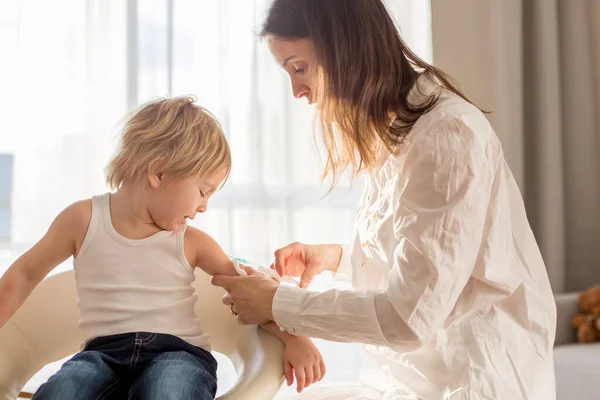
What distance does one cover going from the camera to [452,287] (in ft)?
3.77

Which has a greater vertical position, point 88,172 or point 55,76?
point 55,76

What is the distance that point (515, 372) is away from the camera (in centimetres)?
121

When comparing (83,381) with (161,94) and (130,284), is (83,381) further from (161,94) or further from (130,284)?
(161,94)

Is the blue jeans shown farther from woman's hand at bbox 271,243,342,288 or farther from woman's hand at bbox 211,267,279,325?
woman's hand at bbox 271,243,342,288

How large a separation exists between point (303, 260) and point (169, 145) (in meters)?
0.45

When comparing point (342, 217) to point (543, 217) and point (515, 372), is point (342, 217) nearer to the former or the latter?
point (543, 217)

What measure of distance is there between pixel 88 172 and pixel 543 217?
176cm

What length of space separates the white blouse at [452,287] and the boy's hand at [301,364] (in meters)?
0.05

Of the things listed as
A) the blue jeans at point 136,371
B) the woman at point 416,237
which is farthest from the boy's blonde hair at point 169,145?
the blue jeans at point 136,371

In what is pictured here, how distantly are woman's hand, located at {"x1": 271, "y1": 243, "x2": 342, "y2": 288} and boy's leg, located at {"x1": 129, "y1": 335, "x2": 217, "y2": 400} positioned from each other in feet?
1.00

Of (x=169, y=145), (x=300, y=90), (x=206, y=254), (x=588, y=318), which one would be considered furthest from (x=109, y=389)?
(x=588, y=318)

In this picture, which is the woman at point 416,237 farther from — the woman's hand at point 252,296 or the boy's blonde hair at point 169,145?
the boy's blonde hair at point 169,145

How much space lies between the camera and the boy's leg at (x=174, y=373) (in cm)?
112

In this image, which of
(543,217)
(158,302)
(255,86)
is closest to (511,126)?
(543,217)
